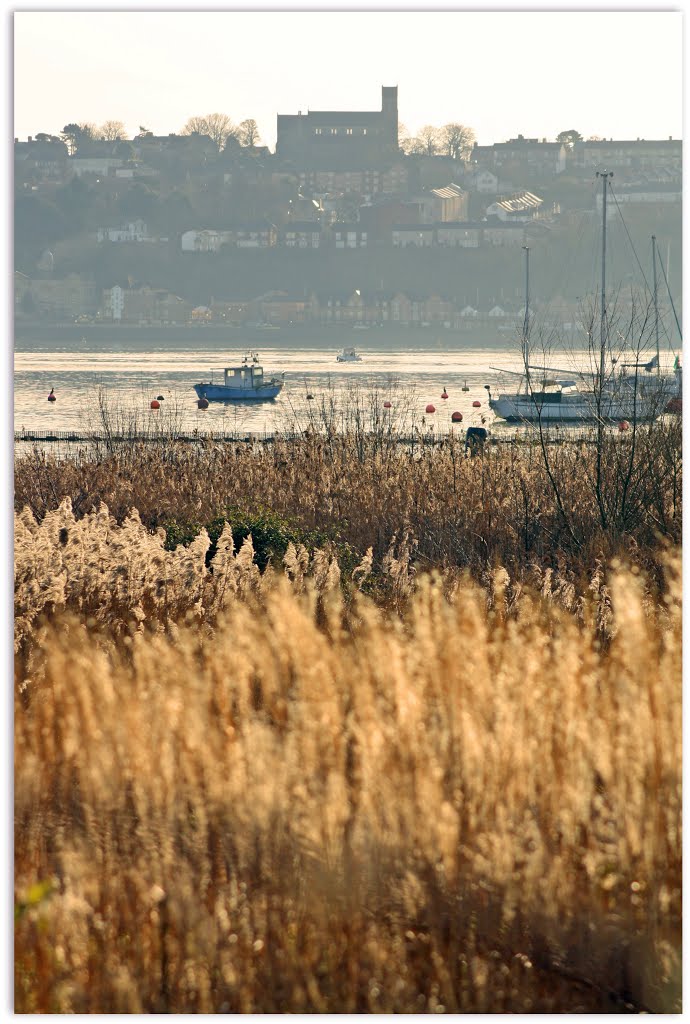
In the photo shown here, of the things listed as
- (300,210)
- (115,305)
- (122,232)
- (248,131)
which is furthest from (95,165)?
(115,305)

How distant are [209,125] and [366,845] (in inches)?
198

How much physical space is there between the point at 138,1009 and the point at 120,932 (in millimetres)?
222

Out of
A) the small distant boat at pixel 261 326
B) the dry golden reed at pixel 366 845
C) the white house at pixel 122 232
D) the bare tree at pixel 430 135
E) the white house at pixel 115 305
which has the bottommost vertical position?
the dry golden reed at pixel 366 845

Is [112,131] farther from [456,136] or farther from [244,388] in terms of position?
[244,388]

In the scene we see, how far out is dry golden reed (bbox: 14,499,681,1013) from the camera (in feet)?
10.8

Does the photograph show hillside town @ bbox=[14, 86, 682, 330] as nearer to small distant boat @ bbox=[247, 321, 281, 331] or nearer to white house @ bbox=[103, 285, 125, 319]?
small distant boat @ bbox=[247, 321, 281, 331]

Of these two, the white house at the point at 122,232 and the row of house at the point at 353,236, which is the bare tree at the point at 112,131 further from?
the row of house at the point at 353,236

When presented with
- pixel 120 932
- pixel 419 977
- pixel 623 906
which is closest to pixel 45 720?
pixel 120 932

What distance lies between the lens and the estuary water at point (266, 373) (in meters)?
28.2

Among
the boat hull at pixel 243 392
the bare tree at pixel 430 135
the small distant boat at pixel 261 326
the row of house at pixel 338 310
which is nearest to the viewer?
the bare tree at pixel 430 135

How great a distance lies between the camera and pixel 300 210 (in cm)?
3525

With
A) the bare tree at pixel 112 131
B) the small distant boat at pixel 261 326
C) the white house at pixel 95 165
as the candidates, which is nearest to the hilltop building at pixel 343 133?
the bare tree at pixel 112 131

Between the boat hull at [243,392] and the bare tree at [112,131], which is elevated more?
the bare tree at [112,131]

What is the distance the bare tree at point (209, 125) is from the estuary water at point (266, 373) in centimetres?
658
